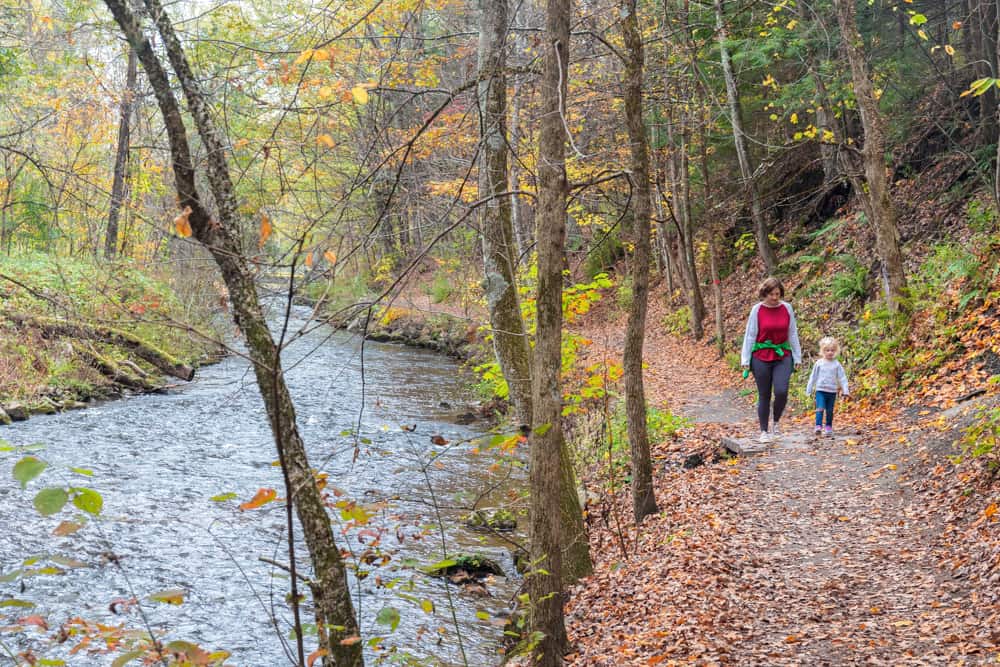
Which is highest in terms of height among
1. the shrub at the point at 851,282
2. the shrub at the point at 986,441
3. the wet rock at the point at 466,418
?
the shrub at the point at 851,282

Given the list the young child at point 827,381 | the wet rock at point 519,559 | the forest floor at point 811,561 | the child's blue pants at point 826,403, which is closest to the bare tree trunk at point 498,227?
the wet rock at point 519,559

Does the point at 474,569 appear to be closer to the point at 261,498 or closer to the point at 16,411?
the point at 261,498

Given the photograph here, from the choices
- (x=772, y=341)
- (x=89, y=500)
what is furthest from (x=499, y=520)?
(x=89, y=500)

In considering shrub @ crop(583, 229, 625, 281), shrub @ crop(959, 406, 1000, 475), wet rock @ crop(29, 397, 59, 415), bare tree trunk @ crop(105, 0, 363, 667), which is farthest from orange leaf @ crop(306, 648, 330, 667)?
shrub @ crop(583, 229, 625, 281)

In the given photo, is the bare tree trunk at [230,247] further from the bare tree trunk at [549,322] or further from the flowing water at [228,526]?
the bare tree trunk at [549,322]

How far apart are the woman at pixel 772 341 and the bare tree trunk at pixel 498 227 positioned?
2.85 metres

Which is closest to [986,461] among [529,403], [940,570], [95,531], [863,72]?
[940,570]

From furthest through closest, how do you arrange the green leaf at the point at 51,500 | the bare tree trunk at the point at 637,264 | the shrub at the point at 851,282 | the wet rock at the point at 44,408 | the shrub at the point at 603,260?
the shrub at the point at 603,260 → the wet rock at the point at 44,408 → the shrub at the point at 851,282 → the bare tree trunk at the point at 637,264 → the green leaf at the point at 51,500

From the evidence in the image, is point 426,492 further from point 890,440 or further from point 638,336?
point 890,440

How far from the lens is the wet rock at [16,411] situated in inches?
537

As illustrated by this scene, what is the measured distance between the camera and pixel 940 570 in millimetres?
5527

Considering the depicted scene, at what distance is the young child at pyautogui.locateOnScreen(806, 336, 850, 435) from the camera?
9328mm

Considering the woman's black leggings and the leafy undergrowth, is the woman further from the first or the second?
the leafy undergrowth

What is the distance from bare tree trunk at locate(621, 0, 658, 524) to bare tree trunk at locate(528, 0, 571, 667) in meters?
1.19
